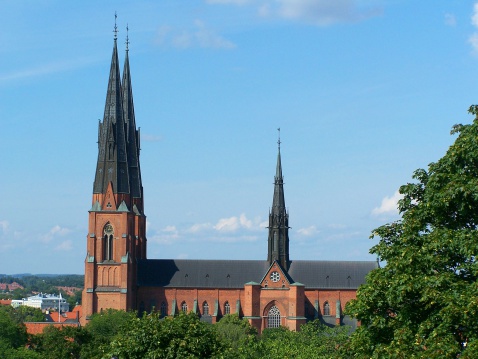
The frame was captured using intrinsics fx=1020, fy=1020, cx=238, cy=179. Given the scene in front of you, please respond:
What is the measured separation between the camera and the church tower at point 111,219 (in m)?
121

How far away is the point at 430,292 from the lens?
1182 inches

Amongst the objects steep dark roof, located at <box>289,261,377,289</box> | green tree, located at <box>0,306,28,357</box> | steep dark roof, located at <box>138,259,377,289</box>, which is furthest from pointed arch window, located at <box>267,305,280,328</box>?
green tree, located at <box>0,306,28,357</box>

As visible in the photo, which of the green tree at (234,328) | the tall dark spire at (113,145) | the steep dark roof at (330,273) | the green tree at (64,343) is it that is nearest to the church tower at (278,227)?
the steep dark roof at (330,273)

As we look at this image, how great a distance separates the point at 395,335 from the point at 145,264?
10004cm

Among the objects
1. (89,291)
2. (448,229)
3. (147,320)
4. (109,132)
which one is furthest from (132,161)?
(448,229)

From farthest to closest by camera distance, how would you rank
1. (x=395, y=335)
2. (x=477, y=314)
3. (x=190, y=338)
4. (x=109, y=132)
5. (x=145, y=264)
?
(x=145, y=264), (x=109, y=132), (x=190, y=338), (x=395, y=335), (x=477, y=314)

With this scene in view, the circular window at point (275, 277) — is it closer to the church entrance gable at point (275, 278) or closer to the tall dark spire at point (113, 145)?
the church entrance gable at point (275, 278)

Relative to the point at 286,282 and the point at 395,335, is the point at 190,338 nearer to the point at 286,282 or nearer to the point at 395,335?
the point at 395,335

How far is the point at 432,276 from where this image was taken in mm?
30609

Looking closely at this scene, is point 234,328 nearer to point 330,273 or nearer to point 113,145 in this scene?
point 330,273

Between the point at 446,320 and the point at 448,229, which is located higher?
the point at 448,229

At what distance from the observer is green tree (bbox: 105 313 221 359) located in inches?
1561

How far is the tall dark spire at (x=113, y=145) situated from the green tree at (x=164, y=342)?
264 feet

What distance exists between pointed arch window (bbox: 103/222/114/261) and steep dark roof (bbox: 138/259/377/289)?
6.81 m
